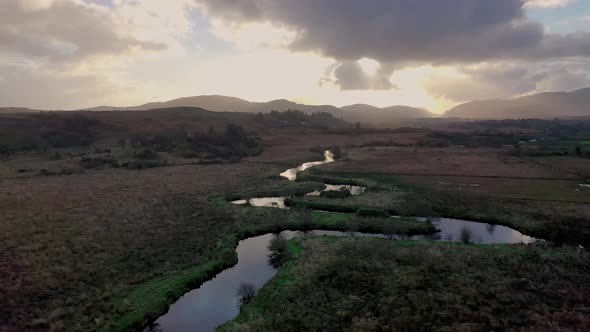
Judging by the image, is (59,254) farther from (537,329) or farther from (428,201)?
(428,201)

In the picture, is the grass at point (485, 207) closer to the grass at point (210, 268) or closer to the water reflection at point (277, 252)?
the grass at point (210, 268)

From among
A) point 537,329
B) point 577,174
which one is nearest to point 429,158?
point 577,174

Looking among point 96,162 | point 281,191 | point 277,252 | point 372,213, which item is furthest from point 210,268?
point 96,162

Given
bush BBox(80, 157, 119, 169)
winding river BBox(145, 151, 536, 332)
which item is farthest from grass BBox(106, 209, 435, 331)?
bush BBox(80, 157, 119, 169)

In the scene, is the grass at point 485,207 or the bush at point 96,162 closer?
the grass at point 485,207

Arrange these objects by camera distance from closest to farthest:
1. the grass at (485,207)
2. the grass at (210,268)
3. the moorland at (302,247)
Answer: the moorland at (302,247) → the grass at (210,268) → the grass at (485,207)

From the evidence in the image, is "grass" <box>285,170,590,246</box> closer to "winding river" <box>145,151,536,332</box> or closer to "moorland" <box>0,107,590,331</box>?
"moorland" <box>0,107,590,331</box>

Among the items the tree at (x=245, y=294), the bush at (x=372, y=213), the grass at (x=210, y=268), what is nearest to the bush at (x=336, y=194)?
the grass at (x=210, y=268)
